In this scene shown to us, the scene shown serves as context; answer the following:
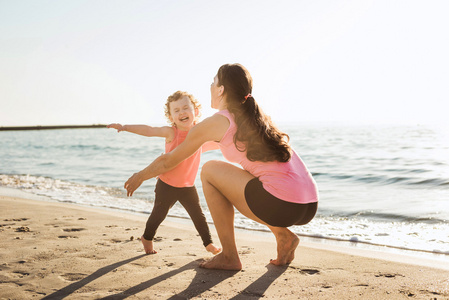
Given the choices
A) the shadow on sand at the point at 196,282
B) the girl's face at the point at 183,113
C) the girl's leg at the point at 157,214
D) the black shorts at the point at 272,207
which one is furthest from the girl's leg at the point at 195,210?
the black shorts at the point at 272,207

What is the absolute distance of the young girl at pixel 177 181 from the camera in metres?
3.41

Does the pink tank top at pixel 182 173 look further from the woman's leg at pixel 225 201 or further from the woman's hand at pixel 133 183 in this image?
the woman's hand at pixel 133 183

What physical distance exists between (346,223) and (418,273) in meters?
2.13

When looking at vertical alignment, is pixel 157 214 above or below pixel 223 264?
above

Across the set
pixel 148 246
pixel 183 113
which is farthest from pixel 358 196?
pixel 148 246

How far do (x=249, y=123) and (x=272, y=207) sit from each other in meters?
0.59

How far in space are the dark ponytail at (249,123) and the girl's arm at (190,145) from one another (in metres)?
0.12

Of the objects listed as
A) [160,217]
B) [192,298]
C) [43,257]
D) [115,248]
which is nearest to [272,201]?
[192,298]

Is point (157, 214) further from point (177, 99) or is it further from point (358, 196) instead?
point (358, 196)

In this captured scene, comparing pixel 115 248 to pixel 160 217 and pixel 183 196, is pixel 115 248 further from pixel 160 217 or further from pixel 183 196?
pixel 183 196

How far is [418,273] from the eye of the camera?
2.85m

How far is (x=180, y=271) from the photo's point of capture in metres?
2.92

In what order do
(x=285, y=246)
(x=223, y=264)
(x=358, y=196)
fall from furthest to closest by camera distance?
(x=358, y=196), (x=285, y=246), (x=223, y=264)

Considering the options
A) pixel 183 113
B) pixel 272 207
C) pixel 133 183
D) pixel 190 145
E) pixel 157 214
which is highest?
pixel 183 113
